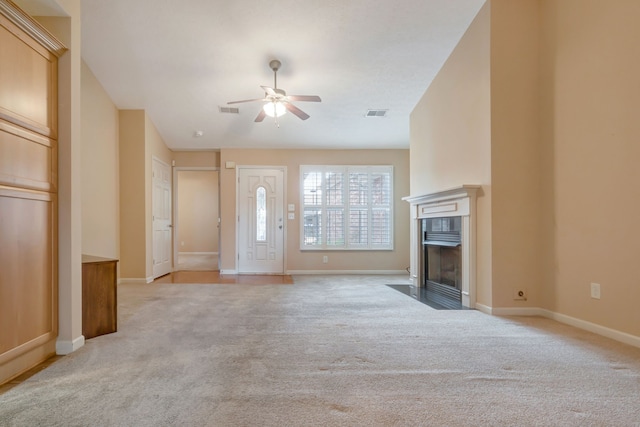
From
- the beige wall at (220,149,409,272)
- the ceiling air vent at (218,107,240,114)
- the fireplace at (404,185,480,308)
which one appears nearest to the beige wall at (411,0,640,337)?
the fireplace at (404,185,480,308)

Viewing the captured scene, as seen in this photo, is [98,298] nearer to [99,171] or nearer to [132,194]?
[99,171]

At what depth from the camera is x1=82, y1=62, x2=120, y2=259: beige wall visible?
4.51 m

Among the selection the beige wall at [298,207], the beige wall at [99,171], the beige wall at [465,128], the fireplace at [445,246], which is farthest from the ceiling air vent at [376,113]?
the beige wall at [99,171]

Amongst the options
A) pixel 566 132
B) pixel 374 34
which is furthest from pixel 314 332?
pixel 374 34

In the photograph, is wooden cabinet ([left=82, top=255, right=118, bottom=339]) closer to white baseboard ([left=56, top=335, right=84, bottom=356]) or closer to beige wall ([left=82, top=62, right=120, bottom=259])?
white baseboard ([left=56, top=335, right=84, bottom=356])

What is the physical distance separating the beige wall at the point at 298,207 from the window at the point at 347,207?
0.12m

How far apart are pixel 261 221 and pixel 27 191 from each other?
4676mm

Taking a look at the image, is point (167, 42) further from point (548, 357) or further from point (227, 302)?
point (548, 357)

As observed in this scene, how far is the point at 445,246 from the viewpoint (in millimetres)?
4422

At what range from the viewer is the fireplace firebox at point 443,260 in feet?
13.5

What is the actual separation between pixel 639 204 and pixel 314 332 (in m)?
2.62

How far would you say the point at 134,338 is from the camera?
2723 millimetres

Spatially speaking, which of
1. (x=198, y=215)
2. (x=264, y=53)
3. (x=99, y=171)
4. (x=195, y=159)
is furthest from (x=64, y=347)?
(x=198, y=215)

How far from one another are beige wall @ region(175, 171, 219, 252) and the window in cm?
533
